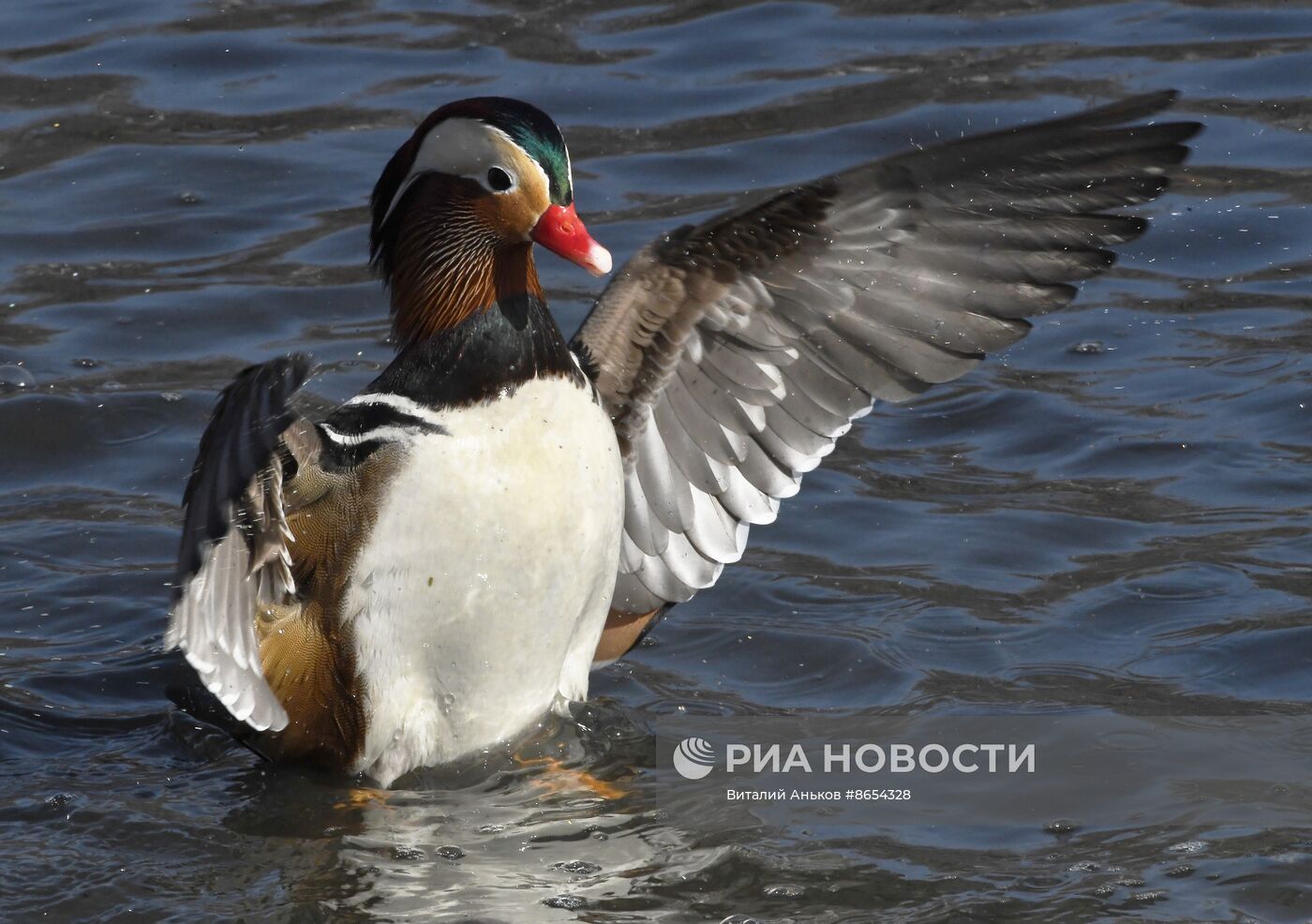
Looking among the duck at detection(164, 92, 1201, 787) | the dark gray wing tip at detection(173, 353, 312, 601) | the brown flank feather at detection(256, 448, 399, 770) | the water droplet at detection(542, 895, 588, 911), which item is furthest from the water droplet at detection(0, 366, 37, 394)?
the water droplet at detection(542, 895, 588, 911)

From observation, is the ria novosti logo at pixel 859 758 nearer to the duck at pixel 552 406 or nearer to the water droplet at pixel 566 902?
the duck at pixel 552 406

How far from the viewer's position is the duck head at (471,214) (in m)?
5.52

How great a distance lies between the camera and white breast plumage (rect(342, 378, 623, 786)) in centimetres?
544

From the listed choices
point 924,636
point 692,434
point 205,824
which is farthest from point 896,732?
point 205,824

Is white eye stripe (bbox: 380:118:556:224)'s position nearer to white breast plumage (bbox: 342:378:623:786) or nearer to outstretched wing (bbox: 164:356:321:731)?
white breast plumage (bbox: 342:378:623:786)

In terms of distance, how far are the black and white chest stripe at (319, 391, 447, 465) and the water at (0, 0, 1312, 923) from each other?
1.00 m

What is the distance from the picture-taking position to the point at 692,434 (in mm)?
6297

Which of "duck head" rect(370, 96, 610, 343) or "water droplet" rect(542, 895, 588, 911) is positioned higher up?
"duck head" rect(370, 96, 610, 343)

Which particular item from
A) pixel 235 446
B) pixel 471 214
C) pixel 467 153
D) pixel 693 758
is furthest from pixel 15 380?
pixel 235 446

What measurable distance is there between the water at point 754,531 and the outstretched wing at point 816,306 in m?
0.69

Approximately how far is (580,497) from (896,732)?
1.31 metres

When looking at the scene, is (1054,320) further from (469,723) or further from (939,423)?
(469,723)

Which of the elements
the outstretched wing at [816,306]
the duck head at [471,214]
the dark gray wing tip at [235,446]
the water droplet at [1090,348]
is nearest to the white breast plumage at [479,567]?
the duck head at [471,214]

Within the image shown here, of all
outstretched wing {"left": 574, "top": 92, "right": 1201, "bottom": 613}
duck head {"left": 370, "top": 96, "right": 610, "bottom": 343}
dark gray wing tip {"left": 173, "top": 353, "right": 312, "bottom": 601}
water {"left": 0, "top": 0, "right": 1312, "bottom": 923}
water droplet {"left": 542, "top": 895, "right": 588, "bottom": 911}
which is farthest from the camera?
outstretched wing {"left": 574, "top": 92, "right": 1201, "bottom": 613}
